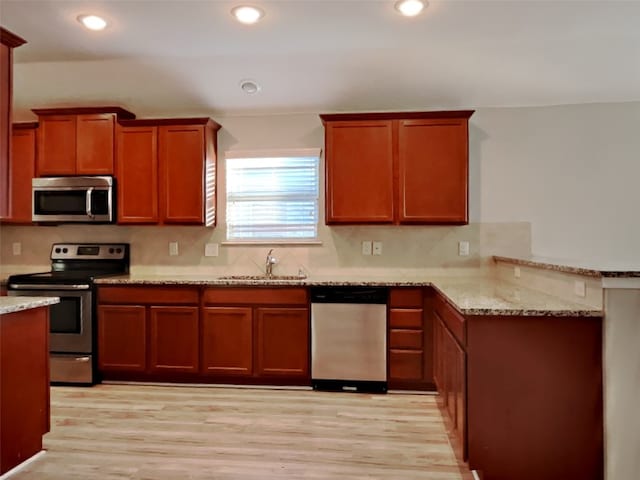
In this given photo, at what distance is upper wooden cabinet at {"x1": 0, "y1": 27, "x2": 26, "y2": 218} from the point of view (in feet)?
7.70

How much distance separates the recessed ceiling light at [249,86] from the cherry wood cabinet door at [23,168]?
2.03 meters

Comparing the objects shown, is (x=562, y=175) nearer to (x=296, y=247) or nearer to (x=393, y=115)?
(x=393, y=115)

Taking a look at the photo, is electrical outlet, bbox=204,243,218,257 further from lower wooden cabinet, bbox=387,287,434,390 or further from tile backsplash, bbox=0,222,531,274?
lower wooden cabinet, bbox=387,287,434,390

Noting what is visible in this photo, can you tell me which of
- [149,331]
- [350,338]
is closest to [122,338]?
[149,331]

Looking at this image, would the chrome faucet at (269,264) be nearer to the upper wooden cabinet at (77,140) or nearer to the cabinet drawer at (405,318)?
the cabinet drawer at (405,318)

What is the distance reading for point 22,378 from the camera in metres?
2.27

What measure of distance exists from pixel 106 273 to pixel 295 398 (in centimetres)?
209

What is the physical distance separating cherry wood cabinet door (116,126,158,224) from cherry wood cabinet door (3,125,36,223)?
33.6 inches

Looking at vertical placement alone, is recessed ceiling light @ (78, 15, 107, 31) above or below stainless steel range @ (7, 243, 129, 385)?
above

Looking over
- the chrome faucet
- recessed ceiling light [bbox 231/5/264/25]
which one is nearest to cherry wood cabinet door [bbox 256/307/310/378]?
the chrome faucet

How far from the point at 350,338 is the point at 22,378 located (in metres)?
2.20

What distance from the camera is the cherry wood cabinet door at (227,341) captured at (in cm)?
355

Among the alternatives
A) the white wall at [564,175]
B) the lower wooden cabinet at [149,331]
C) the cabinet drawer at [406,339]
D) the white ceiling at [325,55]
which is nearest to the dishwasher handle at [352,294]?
the cabinet drawer at [406,339]

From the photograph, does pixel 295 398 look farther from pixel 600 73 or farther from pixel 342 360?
pixel 600 73
